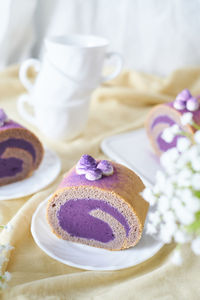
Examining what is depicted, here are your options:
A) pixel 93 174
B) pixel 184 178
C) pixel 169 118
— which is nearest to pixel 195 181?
pixel 184 178

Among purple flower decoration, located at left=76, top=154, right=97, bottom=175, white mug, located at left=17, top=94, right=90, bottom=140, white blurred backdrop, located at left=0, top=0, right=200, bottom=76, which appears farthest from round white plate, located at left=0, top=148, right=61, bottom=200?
white blurred backdrop, located at left=0, top=0, right=200, bottom=76

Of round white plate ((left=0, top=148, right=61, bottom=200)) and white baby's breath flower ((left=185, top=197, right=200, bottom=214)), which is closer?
white baby's breath flower ((left=185, top=197, right=200, bottom=214))

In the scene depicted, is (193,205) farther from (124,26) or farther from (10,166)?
(124,26)

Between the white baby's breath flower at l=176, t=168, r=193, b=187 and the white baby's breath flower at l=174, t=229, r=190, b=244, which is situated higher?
the white baby's breath flower at l=176, t=168, r=193, b=187

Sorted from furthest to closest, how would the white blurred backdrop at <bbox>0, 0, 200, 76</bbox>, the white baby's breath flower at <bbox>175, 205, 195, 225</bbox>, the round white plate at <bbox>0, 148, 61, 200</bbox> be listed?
the white blurred backdrop at <bbox>0, 0, 200, 76</bbox> → the round white plate at <bbox>0, 148, 61, 200</bbox> → the white baby's breath flower at <bbox>175, 205, 195, 225</bbox>

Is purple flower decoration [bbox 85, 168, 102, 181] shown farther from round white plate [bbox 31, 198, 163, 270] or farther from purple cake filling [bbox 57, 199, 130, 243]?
round white plate [bbox 31, 198, 163, 270]

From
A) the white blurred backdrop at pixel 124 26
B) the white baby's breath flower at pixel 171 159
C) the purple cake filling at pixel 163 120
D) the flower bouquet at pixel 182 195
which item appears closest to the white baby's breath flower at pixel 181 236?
the flower bouquet at pixel 182 195

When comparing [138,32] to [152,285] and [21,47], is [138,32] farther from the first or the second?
[152,285]
